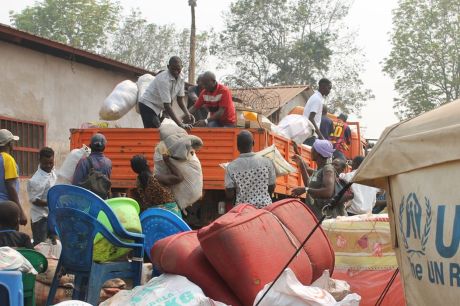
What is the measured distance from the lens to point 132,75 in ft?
63.2

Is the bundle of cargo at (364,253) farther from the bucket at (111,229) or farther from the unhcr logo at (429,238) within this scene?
the unhcr logo at (429,238)

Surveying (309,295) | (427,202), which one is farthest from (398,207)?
(309,295)

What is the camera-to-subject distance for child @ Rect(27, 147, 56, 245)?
28.6 ft

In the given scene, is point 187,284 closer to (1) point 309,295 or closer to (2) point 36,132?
(1) point 309,295

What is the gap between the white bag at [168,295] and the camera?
4.53 m

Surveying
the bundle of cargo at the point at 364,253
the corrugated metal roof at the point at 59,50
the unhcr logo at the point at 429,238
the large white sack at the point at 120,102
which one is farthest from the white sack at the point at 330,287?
the corrugated metal roof at the point at 59,50

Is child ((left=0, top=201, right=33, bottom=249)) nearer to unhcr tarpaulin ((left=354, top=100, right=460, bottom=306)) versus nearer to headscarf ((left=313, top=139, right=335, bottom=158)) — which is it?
unhcr tarpaulin ((left=354, top=100, right=460, bottom=306))

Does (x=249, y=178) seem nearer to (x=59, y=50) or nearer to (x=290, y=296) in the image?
(x=290, y=296)

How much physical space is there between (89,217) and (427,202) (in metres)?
2.73

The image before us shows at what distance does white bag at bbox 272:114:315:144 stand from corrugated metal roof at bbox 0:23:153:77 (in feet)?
19.0

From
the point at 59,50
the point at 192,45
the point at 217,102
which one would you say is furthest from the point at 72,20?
the point at 217,102

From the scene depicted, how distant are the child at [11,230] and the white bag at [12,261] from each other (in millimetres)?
601

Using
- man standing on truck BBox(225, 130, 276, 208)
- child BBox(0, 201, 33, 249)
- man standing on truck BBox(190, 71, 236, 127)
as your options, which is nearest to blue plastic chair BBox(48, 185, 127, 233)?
child BBox(0, 201, 33, 249)

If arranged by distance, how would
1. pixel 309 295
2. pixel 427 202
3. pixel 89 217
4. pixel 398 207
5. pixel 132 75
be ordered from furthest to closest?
pixel 132 75 < pixel 89 217 < pixel 309 295 < pixel 398 207 < pixel 427 202
